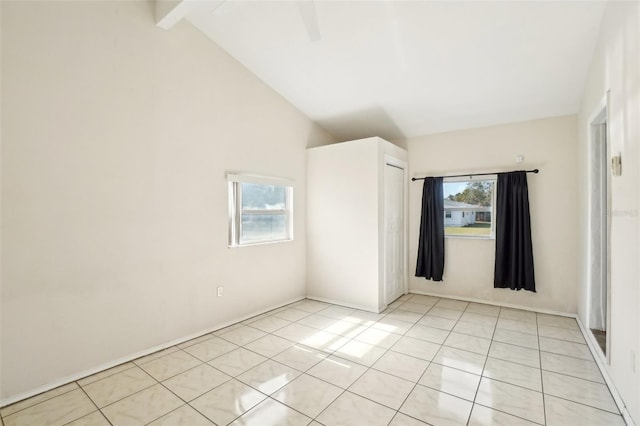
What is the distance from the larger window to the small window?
2300 mm

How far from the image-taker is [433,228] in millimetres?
4418

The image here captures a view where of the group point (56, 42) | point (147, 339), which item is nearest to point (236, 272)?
point (147, 339)

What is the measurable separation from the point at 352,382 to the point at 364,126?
11.6 feet

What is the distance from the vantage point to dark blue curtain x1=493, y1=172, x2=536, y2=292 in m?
3.81

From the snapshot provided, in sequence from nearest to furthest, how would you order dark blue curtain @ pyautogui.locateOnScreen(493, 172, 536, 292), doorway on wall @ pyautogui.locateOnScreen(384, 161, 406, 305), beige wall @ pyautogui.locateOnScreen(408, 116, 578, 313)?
beige wall @ pyautogui.locateOnScreen(408, 116, 578, 313) < dark blue curtain @ pyautogui.locateOnScreen(493, 172, 536, 292) < doorway on wall @ pyautogui.locateOnScreen(384, 161, 406, 305)

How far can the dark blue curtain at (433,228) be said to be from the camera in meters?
4.41

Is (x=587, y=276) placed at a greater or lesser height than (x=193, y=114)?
lesser

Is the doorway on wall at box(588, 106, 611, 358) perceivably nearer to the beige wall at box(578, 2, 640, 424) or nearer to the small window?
the beige wall at box(578, 2, 640, 424)

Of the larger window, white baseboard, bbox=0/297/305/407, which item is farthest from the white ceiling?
white baseboard, bbox=0/297/305/407

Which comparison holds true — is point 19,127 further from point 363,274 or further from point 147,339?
point 363,274

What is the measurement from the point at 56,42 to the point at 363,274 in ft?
12.1

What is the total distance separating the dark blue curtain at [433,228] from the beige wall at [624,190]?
2129 mm

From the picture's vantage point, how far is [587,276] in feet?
9.92

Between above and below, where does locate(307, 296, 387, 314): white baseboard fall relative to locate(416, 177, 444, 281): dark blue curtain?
below
